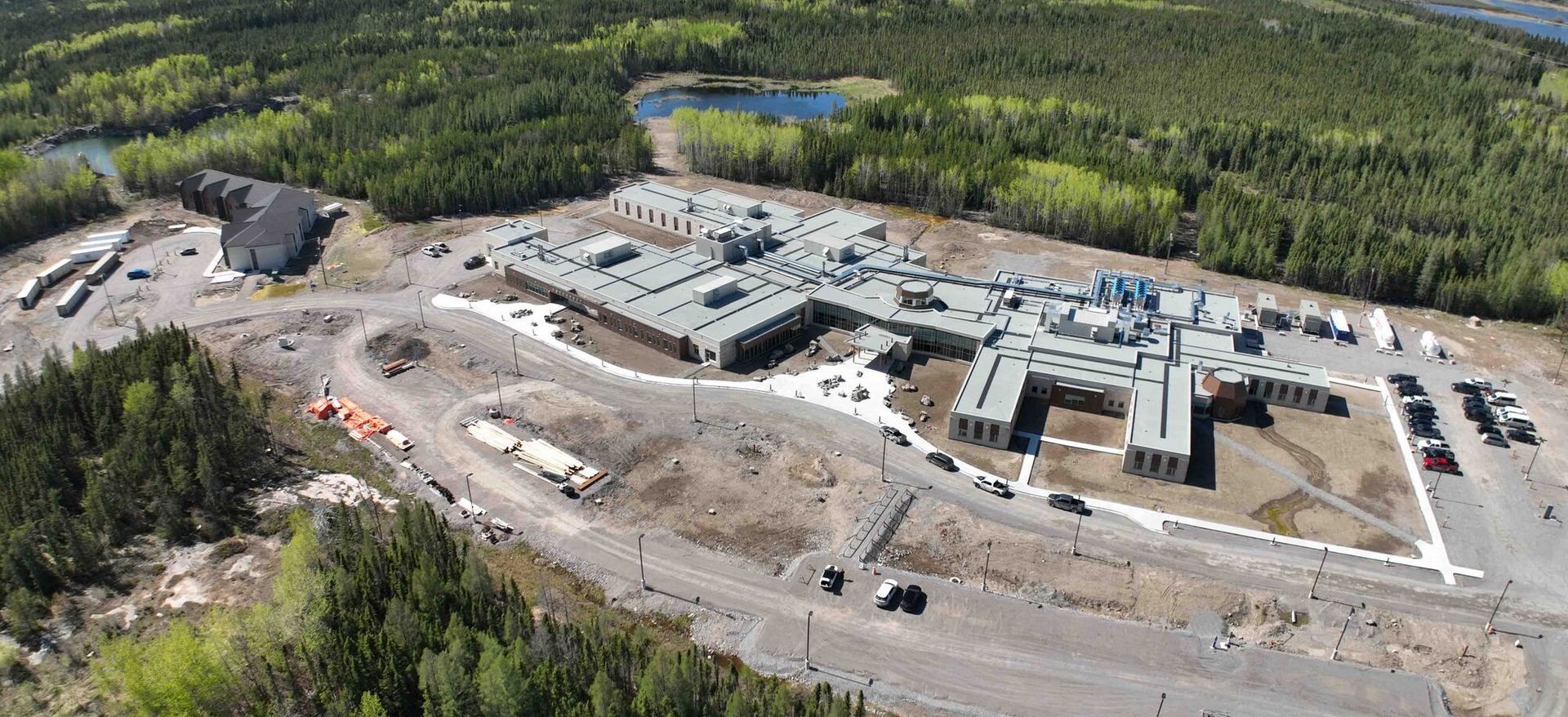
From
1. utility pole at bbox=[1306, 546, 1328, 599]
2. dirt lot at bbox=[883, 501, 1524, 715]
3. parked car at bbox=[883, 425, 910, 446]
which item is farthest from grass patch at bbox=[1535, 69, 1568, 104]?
parked car at bbox=[883, 425, 910, 446]

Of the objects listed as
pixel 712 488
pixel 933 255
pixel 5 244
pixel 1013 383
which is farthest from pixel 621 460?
pixel 5 244

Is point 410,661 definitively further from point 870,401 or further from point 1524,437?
point 1524,437

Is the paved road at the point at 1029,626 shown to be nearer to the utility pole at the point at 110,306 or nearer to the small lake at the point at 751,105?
the utility pole at the point at 110,306

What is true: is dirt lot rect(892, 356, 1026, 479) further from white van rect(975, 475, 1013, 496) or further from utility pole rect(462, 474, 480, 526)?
utility pole rect(462, 474, 480, 526)

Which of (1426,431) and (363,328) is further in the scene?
(363,328)

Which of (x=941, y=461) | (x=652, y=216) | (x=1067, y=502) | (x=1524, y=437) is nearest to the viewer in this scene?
(x=1067, y=502)

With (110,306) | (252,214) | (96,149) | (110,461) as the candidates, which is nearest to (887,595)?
(110,461)

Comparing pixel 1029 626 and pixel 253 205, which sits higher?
pixel 253 205
